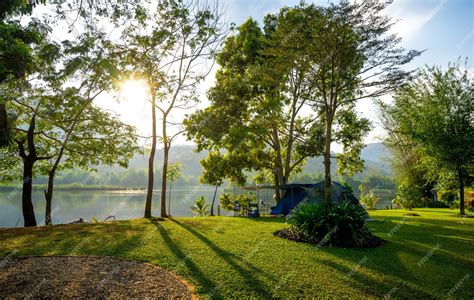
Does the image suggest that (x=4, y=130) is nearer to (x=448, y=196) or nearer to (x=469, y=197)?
(x=469, y=197)

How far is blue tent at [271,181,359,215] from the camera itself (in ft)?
48.3

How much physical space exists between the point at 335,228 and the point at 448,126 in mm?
13905

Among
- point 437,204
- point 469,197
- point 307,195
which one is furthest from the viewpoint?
point 437,204

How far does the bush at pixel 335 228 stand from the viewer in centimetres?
786

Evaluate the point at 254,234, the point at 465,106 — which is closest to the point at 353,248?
the point at 254,234

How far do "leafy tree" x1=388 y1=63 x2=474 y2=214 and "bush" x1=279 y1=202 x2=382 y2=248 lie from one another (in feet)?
36.8

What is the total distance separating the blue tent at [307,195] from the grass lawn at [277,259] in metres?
5.22

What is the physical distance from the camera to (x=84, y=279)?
4535mm

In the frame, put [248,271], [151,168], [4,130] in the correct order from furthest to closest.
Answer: [151,168]
[4,130]
[248,271]

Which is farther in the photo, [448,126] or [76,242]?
[448,126]

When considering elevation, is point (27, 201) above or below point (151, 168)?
below

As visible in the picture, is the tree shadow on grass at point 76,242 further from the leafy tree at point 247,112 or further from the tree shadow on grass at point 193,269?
the leafy tree at point 247,112

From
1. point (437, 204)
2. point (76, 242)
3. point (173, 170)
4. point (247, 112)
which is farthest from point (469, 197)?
point (76, 242)

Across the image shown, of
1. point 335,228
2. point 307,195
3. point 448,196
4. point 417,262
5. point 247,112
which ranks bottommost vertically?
point 417,262
